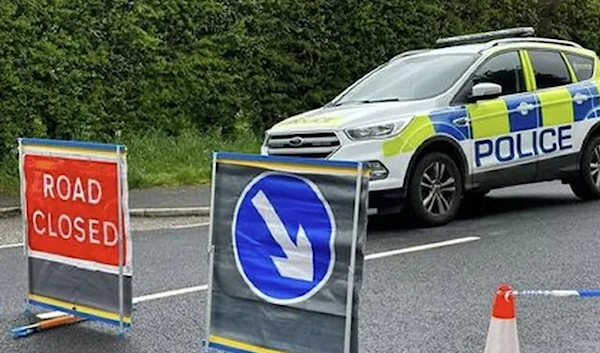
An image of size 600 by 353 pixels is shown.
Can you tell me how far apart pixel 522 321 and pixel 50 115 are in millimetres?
9753

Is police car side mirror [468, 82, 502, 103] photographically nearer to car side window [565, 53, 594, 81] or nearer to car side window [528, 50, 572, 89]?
car side window [528, 50, 572, 89]

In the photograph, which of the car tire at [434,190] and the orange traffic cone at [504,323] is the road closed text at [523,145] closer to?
the car tire at [434,190]

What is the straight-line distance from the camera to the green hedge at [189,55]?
47.1 feet

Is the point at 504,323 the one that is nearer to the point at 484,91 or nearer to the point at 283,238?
the point at 283,238

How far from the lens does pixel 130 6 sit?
51.2 ft

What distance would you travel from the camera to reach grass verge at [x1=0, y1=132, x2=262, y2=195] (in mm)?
14078

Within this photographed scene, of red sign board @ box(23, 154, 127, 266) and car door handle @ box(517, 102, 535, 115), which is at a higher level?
car door handle @ box(517, 102, 535, 115)

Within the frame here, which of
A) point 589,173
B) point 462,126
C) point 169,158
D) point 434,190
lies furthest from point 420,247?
point 169,158

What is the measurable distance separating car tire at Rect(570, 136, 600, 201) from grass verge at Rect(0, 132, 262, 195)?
482 cm

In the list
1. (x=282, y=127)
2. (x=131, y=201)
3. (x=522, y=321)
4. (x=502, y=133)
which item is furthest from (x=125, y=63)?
(x=522, y=321)

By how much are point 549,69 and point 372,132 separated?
116 inches

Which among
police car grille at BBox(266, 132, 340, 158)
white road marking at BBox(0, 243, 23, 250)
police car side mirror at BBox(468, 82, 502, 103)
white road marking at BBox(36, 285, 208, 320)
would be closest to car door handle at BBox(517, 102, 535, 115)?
police car side mirror at BBox(468, 82, 502, 103)

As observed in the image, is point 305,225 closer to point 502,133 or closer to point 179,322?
point 179,322

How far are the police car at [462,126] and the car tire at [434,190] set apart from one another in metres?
0.01
